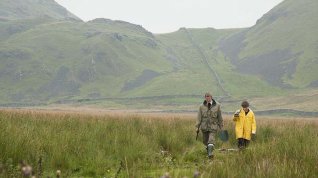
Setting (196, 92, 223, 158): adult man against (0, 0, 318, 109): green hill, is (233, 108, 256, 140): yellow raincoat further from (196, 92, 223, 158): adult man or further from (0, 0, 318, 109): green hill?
(0, 0, 318, 109): green hill

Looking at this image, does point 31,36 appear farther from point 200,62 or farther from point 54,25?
point 200,62

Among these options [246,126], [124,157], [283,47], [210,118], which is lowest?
[124,157]

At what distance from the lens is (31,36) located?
14962 centimetres

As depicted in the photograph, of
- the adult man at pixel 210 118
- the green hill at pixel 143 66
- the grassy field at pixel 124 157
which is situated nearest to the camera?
the grassy field at pixel 124 157

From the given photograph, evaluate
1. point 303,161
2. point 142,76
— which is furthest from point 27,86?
point 303,161

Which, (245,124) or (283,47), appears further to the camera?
(283,47)

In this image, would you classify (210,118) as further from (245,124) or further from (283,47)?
(283,47)

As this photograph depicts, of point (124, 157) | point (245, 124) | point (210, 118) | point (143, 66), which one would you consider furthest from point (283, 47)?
point (124, 157)

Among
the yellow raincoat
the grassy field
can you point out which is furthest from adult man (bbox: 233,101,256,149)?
the grassy field

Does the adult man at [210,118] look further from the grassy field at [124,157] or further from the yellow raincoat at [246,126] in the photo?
the grassy field at [124,157]

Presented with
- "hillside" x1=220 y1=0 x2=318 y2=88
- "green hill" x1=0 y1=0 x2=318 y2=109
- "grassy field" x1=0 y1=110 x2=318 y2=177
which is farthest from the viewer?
"hillside" x1=220 y1=0 x2=318 y2=88

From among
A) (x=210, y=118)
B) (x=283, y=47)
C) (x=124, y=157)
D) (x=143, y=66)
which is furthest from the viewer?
(x=283, y=47)

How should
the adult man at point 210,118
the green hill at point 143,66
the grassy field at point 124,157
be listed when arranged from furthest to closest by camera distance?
the green hill at point 143,66 → the adult man at point 210,118 → the grassy field at point 124,157

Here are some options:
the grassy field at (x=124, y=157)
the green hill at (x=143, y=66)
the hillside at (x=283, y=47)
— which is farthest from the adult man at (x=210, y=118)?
the hillside at (x=283, y=47)
